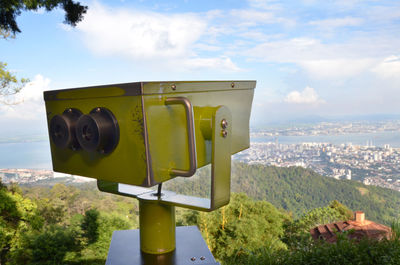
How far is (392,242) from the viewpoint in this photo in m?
3.63

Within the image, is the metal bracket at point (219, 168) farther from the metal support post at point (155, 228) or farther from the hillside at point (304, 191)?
the hillside at point (304, 191)

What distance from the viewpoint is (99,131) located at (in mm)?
1021

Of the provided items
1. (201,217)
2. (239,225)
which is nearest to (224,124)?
(239,225)

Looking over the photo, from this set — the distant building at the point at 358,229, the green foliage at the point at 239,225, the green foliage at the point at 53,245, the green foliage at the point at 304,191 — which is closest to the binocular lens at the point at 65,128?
the distant building at the point at 358,229

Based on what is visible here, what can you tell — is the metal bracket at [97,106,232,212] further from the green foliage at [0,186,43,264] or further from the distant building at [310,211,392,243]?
the green foliage at [0,186,43,264]

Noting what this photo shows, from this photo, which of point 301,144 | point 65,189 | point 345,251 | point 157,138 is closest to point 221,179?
point 157,138

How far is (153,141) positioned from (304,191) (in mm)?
8122

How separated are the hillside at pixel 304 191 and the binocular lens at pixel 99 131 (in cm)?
694

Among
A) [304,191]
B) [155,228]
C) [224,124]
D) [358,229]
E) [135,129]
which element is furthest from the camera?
[304,191]

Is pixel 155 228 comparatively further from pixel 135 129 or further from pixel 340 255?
pixel 340 255

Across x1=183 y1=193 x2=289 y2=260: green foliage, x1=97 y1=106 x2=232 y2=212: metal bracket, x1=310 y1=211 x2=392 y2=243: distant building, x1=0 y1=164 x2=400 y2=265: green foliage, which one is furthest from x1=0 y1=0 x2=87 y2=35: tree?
x1=310 y1=211 x2=392 y2=243: distant building

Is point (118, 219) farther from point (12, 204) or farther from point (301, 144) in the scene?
point (301, 144)

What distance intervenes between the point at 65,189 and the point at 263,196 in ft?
17.4

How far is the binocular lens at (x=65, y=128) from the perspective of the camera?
115 cm
